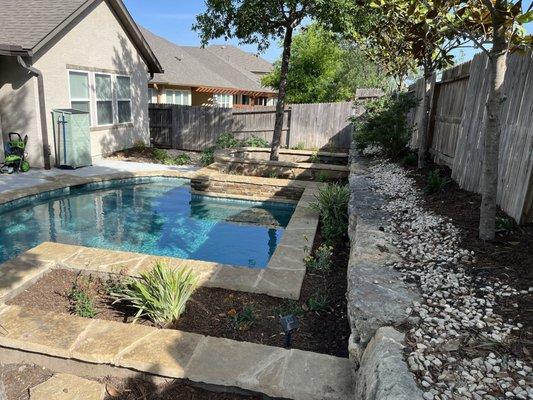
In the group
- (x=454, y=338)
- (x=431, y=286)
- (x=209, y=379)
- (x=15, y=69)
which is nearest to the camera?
(x=454, y=338)

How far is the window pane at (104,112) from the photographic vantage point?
40.6 ft

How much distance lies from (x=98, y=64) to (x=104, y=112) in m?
1.47

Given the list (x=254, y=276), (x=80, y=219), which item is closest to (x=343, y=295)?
(x=254, y=276)

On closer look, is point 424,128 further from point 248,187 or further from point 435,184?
point 248,187

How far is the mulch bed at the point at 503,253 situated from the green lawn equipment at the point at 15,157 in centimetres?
953

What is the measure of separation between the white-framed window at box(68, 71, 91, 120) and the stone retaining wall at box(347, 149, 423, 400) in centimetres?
1006

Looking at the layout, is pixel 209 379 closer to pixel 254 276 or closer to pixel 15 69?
pixel 254 276

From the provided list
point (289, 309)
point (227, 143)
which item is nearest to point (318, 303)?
point (289, 309)

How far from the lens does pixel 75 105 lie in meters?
11.4

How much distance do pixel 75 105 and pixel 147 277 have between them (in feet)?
30.6

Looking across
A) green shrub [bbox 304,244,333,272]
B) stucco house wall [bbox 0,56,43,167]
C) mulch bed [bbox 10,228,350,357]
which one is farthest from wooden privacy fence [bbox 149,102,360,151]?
mulch bed [bbox 10,228,350,357]

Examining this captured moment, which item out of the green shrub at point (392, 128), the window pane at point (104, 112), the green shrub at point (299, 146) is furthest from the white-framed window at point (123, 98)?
the green shrub at point (392, 128)

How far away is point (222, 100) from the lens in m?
28.7

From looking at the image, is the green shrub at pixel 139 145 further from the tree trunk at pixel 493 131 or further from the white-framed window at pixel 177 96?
the tree trunk at pixel 493 131
